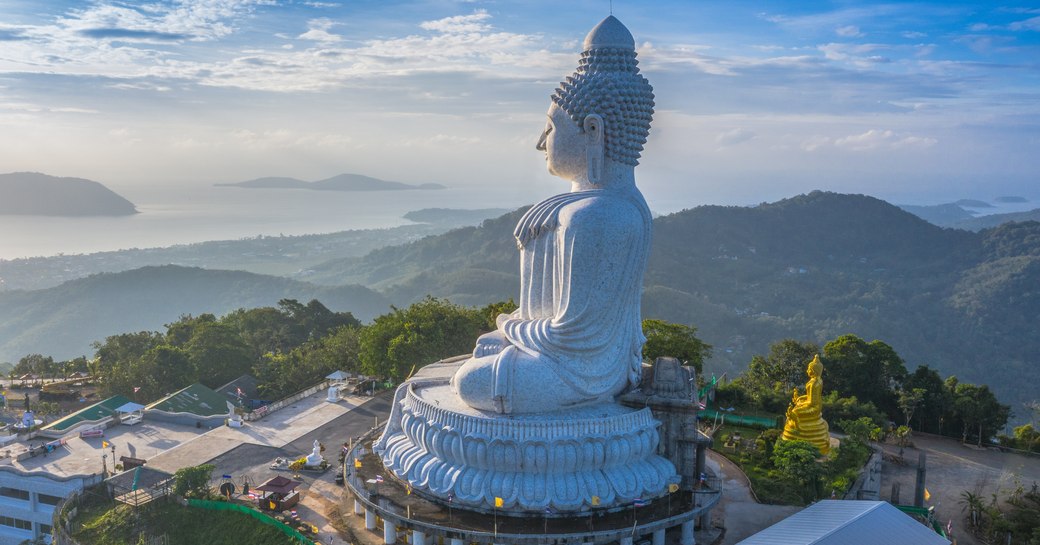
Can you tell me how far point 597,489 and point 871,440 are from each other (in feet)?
39.4

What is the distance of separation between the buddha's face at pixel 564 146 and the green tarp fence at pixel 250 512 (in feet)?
33.7

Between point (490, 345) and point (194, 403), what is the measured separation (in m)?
15.5

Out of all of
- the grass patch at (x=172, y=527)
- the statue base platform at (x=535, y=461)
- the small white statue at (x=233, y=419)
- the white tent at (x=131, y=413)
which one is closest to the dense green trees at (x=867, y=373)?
the statue base platform at (x=535, y=461)

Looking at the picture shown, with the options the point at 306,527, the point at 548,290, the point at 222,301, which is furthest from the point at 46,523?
the point at 222,301

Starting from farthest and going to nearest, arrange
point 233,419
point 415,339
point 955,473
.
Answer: point 415,339 → point 233,419 → point 955,473

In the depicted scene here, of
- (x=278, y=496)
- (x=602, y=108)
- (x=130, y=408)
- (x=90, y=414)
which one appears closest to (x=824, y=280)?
(x=130, y=408)

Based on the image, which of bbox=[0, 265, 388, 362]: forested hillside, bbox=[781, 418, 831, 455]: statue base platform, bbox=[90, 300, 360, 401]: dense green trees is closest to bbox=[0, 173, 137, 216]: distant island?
bbox=[0, 265, 388, 362]: forested hillside

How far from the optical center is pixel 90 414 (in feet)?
92.9

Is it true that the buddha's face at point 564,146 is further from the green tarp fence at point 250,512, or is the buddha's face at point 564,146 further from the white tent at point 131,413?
the white tent at point 131,413

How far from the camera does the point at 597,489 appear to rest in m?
16.7

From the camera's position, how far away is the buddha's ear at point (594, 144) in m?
18.6

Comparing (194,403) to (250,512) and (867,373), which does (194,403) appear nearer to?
(250,512)

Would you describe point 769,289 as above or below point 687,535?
below

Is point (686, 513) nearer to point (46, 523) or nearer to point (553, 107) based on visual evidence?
point (553, 107)
